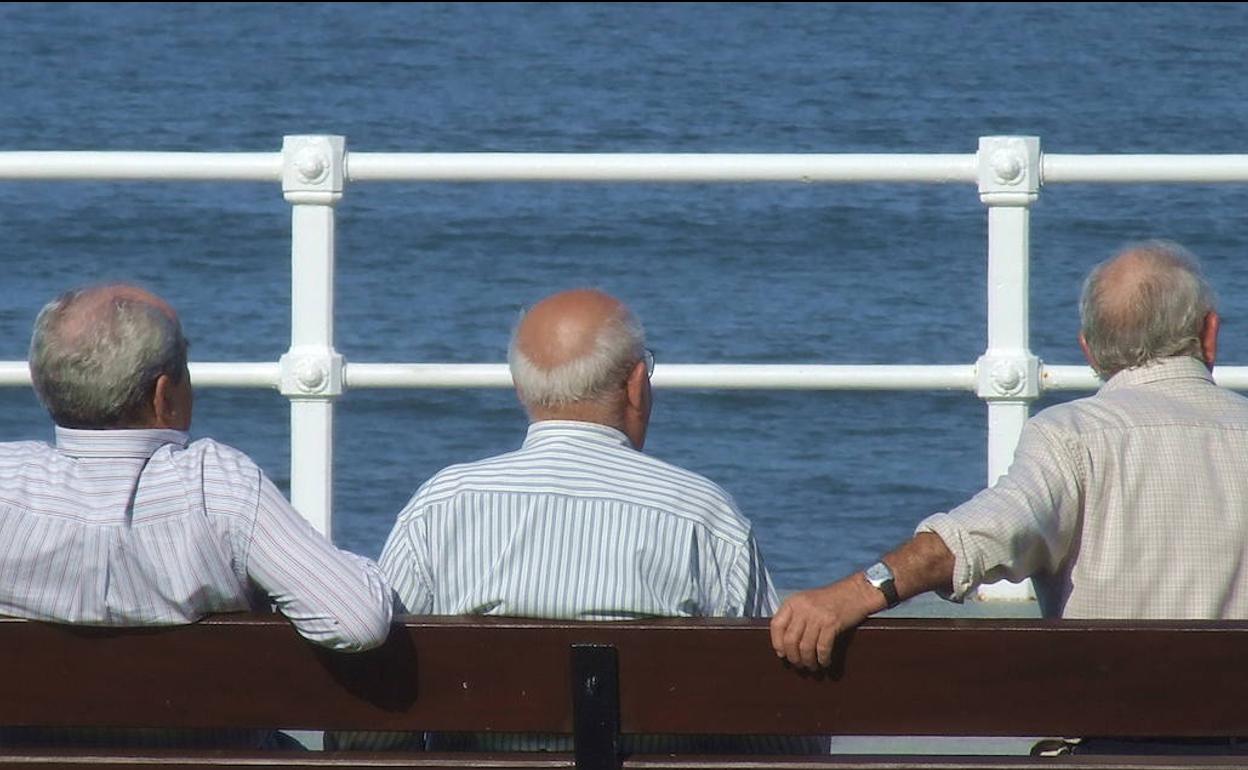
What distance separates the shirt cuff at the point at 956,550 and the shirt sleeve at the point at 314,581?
58 centimetres

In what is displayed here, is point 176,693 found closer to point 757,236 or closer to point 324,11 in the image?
point 757,236

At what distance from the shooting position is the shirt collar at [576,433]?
2264 millimetres

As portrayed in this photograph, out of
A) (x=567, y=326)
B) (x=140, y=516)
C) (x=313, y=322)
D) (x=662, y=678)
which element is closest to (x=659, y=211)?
(x=313, y=322)

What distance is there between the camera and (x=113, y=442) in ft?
7.05

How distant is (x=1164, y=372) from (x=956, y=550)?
0.42m

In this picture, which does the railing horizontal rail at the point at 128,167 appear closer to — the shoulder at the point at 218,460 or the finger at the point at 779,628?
the shoulder at the point at 218,460

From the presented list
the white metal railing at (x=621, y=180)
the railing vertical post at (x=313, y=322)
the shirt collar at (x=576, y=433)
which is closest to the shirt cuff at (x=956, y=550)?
the shirt collar at (x=576, y=433)

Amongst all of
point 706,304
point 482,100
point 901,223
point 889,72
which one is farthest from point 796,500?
point 889,72

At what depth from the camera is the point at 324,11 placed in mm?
43438

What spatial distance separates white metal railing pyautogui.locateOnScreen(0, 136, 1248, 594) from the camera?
13.2 ft

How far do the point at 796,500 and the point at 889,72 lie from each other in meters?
23.2

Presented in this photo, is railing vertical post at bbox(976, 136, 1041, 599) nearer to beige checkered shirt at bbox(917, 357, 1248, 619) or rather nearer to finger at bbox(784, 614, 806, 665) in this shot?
beige checkered shirt at bbox(917, 357, 1248, 619)

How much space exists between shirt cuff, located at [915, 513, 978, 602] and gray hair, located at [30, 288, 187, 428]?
831 mm

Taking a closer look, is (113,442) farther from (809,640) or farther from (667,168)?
(667,168)
